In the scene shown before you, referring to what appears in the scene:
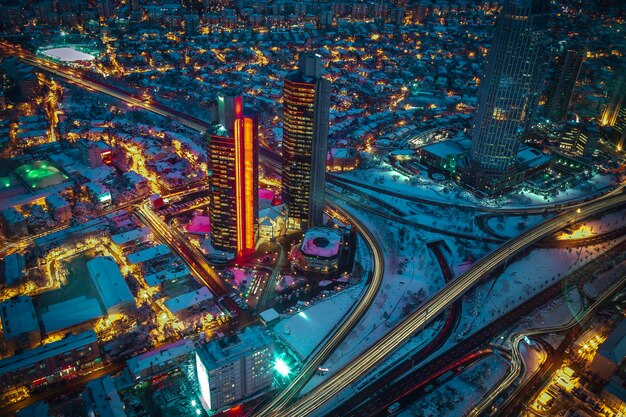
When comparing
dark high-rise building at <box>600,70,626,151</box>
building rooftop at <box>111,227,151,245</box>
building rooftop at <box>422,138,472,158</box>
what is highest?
dark high-rise building at <box>600,70,626,151</box>

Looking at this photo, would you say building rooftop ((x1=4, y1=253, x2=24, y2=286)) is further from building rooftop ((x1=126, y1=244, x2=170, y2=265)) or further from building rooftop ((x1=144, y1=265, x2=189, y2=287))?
building rooftop ((x1=144, y1=265, x2=189, y2=287))

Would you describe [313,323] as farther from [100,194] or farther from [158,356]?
[100,194]

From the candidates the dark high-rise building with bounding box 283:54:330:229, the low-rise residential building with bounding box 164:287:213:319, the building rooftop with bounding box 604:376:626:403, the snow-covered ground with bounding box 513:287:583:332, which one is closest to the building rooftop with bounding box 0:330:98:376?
the low-rise residential building with bounding box 164:287:213:319

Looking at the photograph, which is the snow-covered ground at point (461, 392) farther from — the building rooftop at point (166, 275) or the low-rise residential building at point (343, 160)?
the low-rise residential building at point (343, 160)

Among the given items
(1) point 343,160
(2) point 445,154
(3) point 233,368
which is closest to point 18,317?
(3) point 233,368

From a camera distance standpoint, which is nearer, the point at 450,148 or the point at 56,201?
the point at 56,201

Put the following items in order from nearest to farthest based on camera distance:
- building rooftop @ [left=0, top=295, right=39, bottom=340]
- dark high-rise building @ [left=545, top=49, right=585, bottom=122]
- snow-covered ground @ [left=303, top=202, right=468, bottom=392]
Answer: building rooftop @ [left=0, top=295, right=39, bottom=340]
snow-covered ground @ [left=303, top=202, right=468, bottom=392]
dark high-rise building @ [left=545, top=49, right=585, bottom=122]

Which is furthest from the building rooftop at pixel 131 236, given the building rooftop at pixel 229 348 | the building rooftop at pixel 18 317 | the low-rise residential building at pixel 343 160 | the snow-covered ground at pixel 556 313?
the snow-covered ground at pixel 556 313

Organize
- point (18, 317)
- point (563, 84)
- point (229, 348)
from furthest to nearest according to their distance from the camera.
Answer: point (563, 84)
point (18, 317)
point (229, 348)
